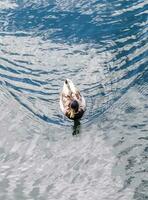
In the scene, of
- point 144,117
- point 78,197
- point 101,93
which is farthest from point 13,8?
point 78,197

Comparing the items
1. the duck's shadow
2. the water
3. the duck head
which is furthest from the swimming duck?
the water

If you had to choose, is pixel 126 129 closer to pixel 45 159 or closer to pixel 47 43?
pixel 45 159

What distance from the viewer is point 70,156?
79.5 ft

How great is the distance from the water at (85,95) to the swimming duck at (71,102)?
379 millimetres

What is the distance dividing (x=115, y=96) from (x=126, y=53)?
417cm

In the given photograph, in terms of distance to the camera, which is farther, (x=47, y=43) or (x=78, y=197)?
(x=47, y=43)

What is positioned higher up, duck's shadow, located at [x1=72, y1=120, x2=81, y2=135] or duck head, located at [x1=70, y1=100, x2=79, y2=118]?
duck head, located at [x1=70, y1=100, x2=79, y2=118]

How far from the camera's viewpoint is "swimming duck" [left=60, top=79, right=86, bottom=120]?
26375 mm

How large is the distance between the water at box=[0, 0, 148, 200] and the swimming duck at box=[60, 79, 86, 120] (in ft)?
1.24

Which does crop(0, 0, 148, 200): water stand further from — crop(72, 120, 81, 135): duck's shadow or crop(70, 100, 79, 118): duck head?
crop(70, 100, 79, 118): duck head

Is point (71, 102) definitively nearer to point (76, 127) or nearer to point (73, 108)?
point (73, 108)

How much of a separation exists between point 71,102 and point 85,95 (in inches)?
60.9

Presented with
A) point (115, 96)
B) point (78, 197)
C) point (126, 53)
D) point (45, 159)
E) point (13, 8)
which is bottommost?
point (78, 197)

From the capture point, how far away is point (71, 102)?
2664 centimetres
